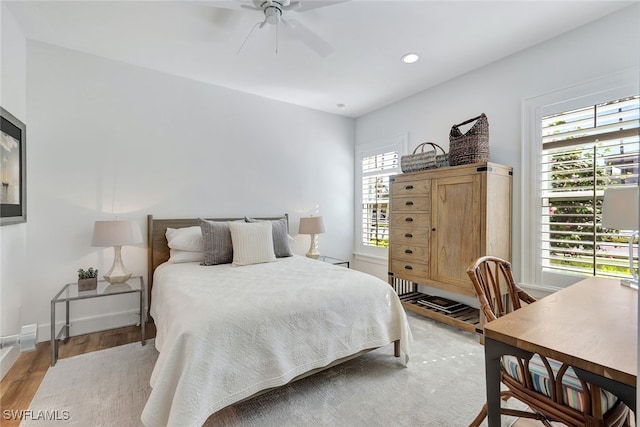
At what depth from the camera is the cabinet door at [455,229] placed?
106 inches

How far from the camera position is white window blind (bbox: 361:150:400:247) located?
4.25m

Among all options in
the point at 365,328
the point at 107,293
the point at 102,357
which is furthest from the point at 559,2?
the point at 102,357

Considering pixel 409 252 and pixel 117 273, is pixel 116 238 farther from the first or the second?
pixel 409 252

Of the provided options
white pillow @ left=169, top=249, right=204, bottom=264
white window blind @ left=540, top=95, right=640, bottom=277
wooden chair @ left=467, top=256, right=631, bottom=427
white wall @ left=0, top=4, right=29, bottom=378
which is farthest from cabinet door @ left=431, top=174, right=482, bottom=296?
white wall @ left=0, top=4, right=29, bottom=378

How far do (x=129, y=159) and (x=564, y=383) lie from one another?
12.3ft

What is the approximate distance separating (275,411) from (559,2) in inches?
135

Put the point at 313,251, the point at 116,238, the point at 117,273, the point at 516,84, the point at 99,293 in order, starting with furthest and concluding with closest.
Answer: the point at 313,251 < the point at 516,84 < the point at 117,273 < the point at 116,238 < the point at 99,293

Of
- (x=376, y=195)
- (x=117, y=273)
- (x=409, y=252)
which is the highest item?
(x=376, y=195)

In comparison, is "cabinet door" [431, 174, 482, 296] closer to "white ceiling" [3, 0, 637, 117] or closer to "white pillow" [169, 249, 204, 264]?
"white ceiling" [3, 0, 637, 117]

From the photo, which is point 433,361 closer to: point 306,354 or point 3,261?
point 306,354

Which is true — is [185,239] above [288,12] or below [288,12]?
below

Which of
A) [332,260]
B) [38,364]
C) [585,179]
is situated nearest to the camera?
[38,364]

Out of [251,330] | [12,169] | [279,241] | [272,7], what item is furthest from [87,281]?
[272,7]

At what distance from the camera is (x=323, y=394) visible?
1.90 meters
